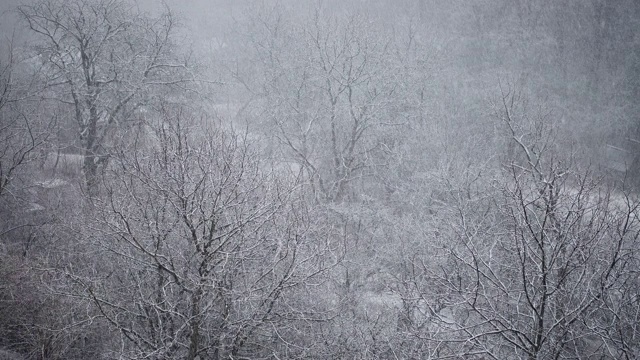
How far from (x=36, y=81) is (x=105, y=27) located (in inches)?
128

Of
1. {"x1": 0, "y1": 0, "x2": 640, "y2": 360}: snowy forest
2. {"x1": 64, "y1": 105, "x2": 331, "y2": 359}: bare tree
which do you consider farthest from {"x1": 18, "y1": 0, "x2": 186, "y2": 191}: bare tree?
{"x1": 64, "y1": 105, "x2": 331, "y2": 359}: bare tree

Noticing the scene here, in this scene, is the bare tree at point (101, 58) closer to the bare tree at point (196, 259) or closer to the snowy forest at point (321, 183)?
the snowy forest at point (321, 183)

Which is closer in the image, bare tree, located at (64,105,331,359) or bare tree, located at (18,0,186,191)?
bare tree, located at (64,105,331,359)

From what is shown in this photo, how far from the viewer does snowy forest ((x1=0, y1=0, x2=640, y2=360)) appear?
729cm

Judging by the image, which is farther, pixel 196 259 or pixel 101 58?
pixel 101 58

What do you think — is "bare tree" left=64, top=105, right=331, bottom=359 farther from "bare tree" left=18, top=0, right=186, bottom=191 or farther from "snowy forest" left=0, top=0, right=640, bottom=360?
"bare tree" left=18, top=0, right=186, bottom=191

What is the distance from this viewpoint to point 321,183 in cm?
1577

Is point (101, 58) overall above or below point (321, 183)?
above

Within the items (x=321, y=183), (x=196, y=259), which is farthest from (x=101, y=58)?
(x=196, y=259)

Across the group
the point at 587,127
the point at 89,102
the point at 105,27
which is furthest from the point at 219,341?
the point at 587,127

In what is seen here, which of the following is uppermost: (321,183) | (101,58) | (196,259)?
(101,58)

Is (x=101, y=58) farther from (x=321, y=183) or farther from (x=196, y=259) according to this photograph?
(x=196, y=259)

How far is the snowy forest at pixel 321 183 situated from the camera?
7293 mm

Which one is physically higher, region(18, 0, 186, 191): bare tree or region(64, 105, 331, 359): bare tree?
region(18, 0, 186, 191): bare tree
